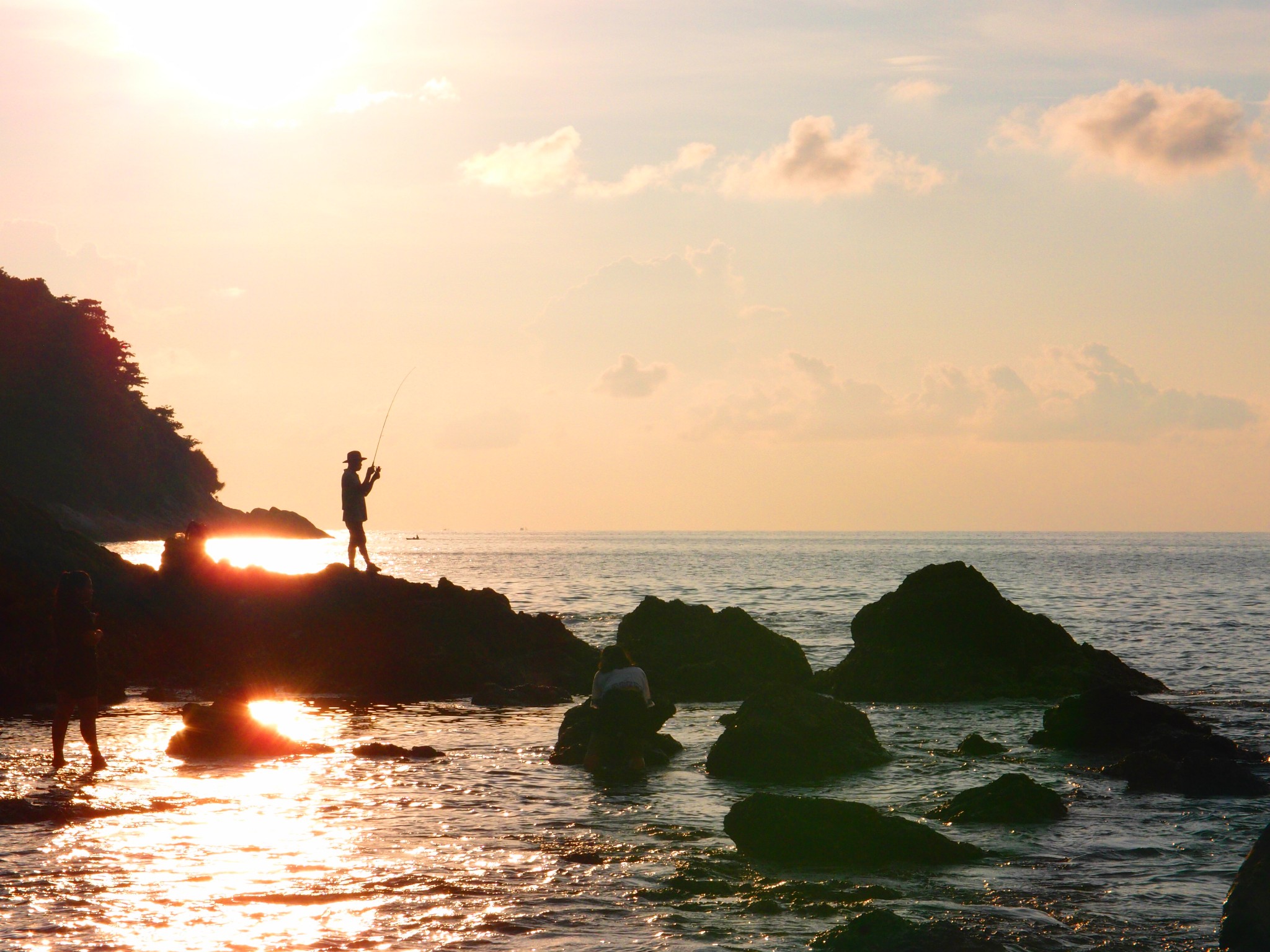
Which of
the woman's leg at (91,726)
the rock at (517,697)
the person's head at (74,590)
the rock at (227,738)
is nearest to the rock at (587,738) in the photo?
the rock at (227,738)

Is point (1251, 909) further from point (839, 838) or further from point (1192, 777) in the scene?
point (1192, 777)

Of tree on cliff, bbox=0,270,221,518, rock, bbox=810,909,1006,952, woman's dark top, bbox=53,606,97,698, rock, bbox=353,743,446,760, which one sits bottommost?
rock, bbox=353,743,446,760

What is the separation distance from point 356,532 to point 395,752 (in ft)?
26.4

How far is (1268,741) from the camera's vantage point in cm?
1761

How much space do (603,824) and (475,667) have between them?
1161cm

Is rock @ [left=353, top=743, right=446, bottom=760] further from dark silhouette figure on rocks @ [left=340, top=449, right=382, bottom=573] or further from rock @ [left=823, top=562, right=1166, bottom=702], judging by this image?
rock @ [left=823, top=562, right=1166, bottom=702]

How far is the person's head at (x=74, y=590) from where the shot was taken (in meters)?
13.7

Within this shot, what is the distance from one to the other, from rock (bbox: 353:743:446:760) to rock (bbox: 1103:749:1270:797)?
8572mm

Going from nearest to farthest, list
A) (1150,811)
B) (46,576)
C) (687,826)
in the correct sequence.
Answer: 1. (687,826)
2. (1150,811)
3. (46,576)

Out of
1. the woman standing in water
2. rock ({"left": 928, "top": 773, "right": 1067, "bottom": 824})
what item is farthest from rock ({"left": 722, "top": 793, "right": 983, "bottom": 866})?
the woman standing in water

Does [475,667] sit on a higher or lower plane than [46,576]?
lower

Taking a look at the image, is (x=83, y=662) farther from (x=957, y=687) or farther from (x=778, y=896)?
(x=957, y=687)

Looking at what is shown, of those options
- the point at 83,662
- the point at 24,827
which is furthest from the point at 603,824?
the point at 83,662

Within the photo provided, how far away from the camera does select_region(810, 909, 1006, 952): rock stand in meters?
7.50
